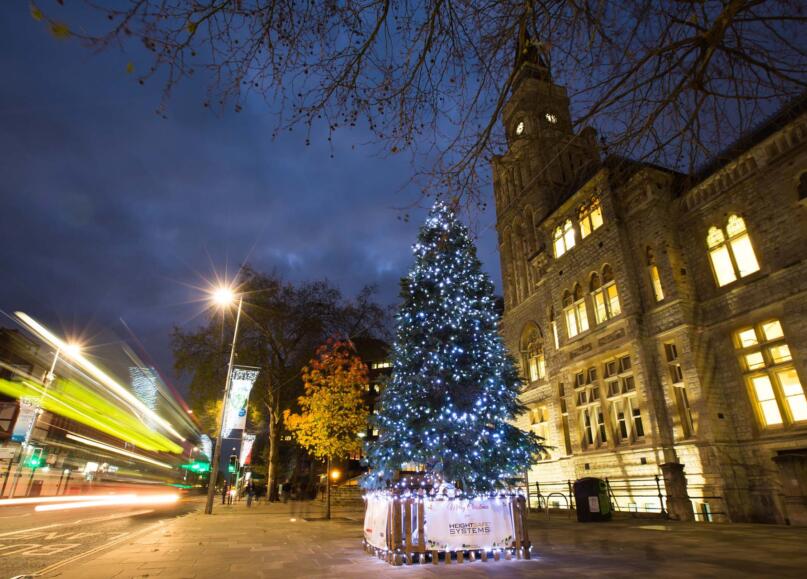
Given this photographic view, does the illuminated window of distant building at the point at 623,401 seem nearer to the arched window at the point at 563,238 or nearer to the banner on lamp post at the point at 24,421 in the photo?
the arched window at the point at 563,238

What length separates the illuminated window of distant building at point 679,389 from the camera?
48.4 ft

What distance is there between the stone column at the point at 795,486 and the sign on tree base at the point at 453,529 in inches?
318

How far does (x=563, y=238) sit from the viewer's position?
21938 mm

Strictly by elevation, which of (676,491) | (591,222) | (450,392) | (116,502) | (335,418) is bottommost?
(116,502)

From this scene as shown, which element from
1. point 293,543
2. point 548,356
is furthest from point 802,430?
point 293,543

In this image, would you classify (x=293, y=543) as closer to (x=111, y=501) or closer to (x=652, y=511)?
(x=652, y=511)

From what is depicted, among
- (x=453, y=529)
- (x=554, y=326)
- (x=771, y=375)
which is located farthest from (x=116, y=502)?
(x=771, y=375)

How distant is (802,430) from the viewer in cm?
1226

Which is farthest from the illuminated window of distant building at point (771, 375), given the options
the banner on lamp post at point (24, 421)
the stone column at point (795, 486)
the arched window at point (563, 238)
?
the banner on lamp post at point (24, 421)

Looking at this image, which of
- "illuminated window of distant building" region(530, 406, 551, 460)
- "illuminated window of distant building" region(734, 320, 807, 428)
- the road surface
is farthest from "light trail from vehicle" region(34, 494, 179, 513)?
"illuminated window of distant building" region(734, 320, 807, 428)

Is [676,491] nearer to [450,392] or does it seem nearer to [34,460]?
[450,392]

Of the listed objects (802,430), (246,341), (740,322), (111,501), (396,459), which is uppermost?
(246,341)

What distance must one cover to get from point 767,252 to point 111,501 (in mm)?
36527

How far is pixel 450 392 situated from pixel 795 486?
8743mm
